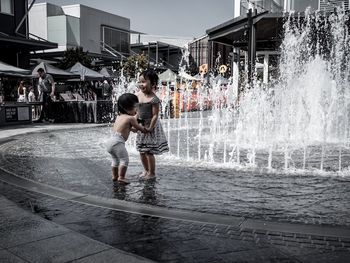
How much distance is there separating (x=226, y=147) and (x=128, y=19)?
4297 centimetres

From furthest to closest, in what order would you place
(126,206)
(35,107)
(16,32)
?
(16,32), (35,107), (126,206)

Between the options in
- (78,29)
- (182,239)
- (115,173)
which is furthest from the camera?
(78,29)

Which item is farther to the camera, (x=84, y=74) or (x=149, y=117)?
(x=84, y=74)

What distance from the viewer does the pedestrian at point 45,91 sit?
1711cm

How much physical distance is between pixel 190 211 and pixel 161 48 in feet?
172

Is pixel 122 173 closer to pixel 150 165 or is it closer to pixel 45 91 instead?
pixel 150 165

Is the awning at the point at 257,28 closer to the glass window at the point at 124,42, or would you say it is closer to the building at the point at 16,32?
the building at the point at 16,32

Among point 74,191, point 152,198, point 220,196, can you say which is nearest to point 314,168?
point 220,196

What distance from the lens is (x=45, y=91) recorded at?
1745cm

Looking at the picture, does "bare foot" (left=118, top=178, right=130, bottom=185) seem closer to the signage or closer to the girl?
the girl

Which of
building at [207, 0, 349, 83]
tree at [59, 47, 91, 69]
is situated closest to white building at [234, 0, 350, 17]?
building at [207, 0, 349, 83]

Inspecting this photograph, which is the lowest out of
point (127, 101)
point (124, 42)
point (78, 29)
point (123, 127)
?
point (123, 127)

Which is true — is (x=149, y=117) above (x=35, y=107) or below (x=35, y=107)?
above

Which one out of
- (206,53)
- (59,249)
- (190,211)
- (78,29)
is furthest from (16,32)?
(206,53)
